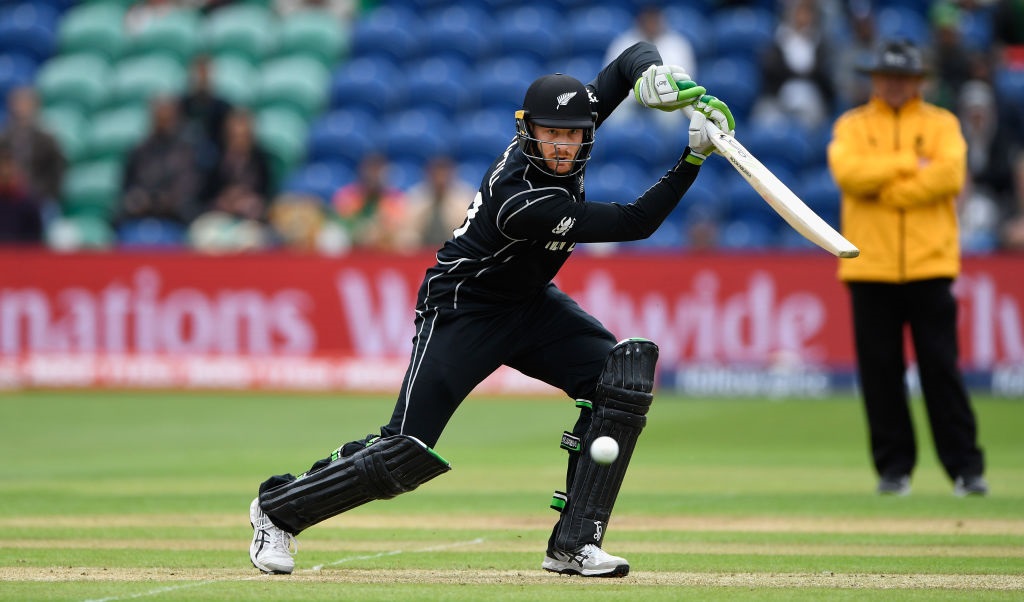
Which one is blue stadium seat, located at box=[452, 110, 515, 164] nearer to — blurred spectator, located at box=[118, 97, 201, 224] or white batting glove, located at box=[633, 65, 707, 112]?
blurred spectator, located at box=[118, 97, 201, 224]

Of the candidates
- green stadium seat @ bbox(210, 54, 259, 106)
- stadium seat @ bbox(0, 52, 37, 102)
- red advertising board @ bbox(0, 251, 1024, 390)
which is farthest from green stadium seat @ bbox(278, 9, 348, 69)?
red advertising board @ bbox(0, 251, 1024, 390)

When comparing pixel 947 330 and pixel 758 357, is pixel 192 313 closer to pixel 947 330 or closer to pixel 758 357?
pixel 758 357

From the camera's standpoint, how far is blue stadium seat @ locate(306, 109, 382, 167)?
744 inches

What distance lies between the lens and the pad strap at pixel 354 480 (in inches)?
224

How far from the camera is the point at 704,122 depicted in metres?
5.71

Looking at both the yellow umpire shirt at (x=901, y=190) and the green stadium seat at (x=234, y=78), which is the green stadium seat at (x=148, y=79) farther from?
the yellow umpire shirt at (x=901, y=190)

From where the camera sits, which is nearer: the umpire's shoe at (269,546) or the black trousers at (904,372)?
the umpire's shoe at (269,546)

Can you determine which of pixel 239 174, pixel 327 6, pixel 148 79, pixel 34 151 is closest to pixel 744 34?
pixel 327 6

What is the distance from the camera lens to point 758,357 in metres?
14.9

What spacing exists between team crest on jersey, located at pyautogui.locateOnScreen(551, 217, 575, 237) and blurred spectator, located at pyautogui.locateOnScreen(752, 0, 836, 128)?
11.9 metres

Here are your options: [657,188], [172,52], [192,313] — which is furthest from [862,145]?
[172,52]

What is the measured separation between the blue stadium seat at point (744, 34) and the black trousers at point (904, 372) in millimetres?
9882

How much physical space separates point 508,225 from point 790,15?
1300cm

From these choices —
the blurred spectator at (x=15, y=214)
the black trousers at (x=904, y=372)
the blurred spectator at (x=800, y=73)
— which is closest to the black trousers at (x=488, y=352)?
the black trousers at (x=904, y=372)
